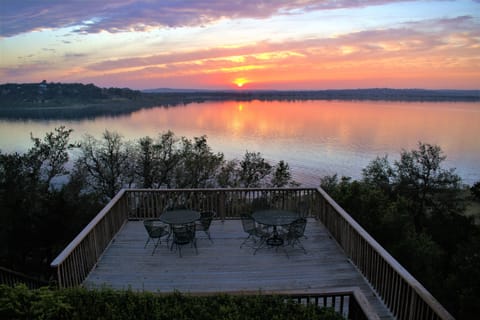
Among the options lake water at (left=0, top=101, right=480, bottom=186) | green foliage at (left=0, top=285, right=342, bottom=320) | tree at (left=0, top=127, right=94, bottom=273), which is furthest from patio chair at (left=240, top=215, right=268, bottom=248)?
lake water at (left=0, top=101, right=480, bottom=186)

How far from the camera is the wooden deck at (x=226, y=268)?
4.97 m

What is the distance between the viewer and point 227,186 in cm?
2170

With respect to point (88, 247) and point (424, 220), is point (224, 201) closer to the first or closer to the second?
point (88, 247)

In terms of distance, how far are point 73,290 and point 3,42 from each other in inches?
675

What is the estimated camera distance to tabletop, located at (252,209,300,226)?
6074mm

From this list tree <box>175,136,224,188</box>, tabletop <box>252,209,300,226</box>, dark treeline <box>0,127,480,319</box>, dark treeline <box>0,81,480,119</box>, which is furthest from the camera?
dark treeline <box>0,81,480,119</box>

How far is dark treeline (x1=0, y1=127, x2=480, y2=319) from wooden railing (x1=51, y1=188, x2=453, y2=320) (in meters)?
3.27

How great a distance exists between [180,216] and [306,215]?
296 cm

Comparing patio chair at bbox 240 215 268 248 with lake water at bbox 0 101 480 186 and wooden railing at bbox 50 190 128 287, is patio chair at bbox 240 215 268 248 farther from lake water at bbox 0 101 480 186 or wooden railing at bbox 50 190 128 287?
lake water at bbox 0 101 480 186

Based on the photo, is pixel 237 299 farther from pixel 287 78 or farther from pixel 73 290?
pixel 287 78

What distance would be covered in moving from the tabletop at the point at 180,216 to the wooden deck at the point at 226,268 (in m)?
0.53

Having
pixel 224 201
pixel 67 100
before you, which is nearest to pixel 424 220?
pixel 224 201

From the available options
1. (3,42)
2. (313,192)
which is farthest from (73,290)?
(3,42)

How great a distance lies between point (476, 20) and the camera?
15891mm
